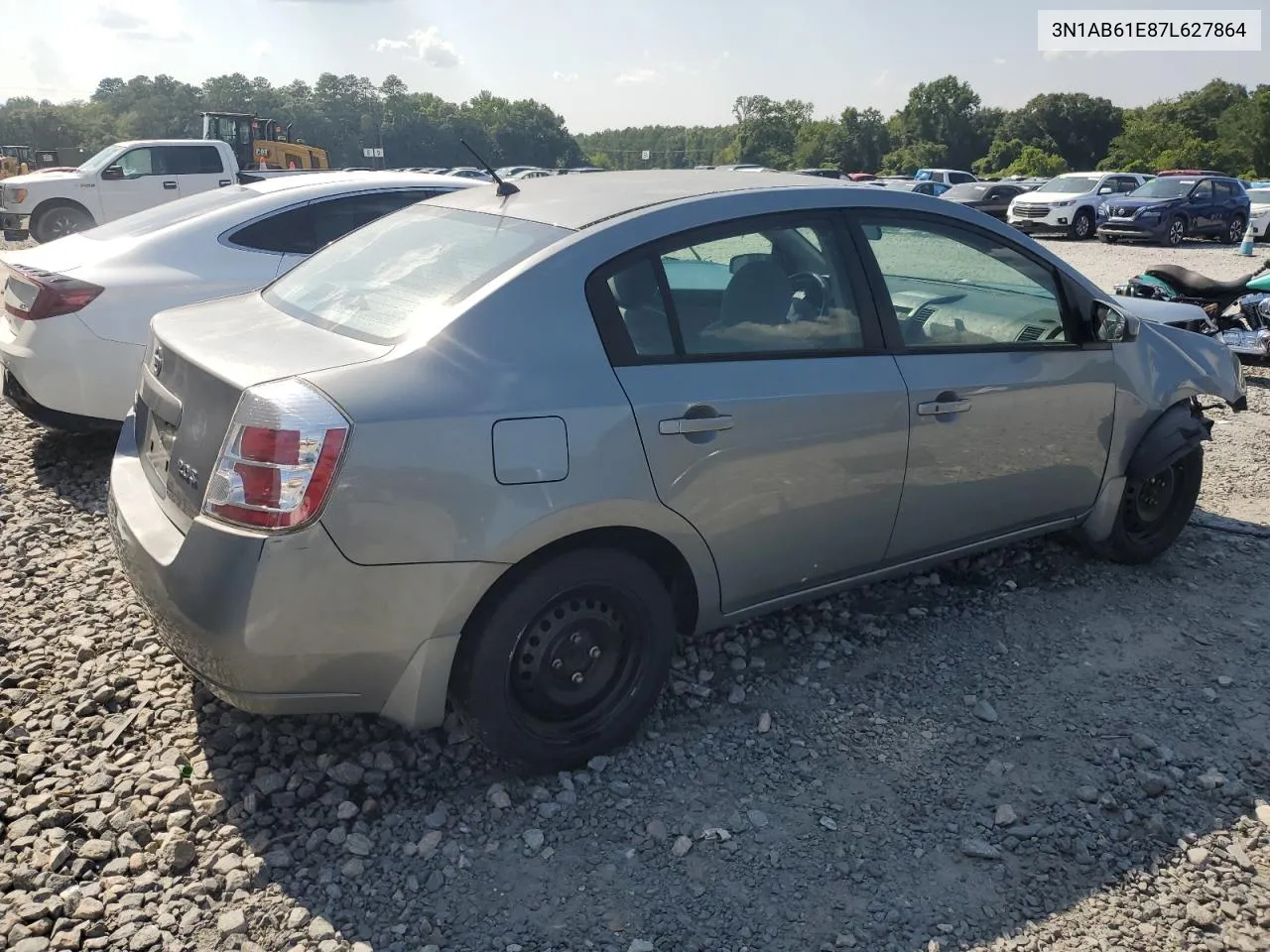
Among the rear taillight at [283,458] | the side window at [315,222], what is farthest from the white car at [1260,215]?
the rear taillight at [283,458]

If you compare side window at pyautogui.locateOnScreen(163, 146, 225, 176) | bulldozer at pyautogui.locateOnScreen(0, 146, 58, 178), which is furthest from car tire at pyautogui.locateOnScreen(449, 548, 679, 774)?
bulldozer at pyautogui.locateOnScreen(0, 146, 58, 178)

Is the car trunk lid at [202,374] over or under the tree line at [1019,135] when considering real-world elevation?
under

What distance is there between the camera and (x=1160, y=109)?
2911 inches

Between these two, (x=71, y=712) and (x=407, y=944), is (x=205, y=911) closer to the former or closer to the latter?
(x=407, y=944)

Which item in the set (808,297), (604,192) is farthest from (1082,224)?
(604,192)

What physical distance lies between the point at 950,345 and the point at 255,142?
29180 mm

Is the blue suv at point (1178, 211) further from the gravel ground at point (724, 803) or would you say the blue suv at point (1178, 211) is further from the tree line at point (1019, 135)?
the tree line at point (1019, 135)

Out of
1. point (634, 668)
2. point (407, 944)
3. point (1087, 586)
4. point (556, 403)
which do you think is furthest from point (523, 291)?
point (1087, 586)

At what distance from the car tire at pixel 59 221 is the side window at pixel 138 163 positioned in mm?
1082

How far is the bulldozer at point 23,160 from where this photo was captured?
28.4 metres

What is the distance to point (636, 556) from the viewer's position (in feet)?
9.98

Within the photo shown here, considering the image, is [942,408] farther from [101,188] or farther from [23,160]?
[23,160]

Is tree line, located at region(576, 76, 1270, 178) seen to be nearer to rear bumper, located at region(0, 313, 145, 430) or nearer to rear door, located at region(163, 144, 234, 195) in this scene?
rear door, located at region(163, 144, 234, 195)

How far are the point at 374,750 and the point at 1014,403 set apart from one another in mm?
2577
